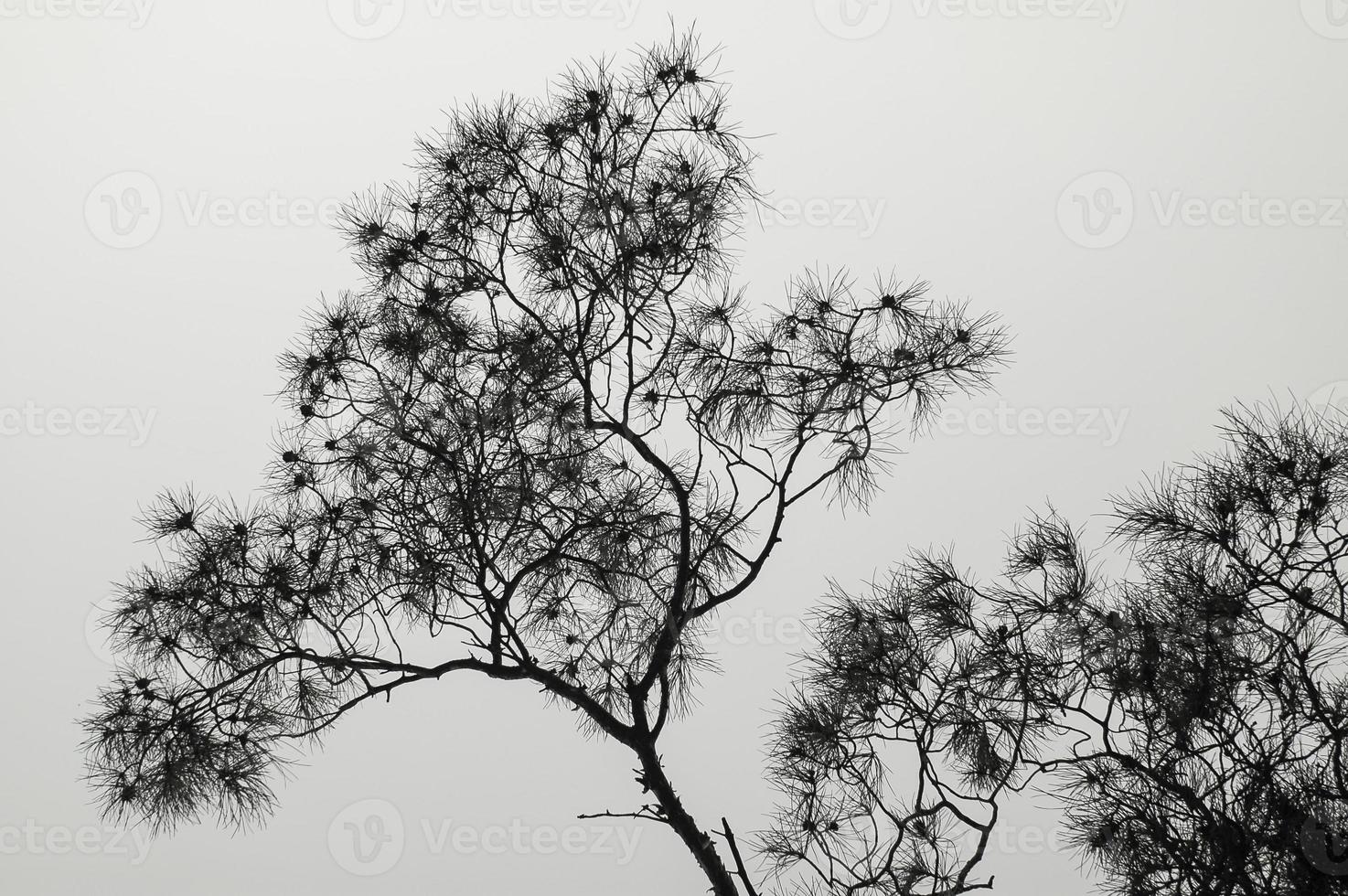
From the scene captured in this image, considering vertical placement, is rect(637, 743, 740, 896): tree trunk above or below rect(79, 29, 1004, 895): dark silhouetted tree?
below

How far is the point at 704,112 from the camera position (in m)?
2.70

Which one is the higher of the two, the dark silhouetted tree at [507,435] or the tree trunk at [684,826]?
the dark silhouetted tree at [507,435]

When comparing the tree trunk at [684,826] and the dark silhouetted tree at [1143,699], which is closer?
the dark silhouetted tree at [1143,699]

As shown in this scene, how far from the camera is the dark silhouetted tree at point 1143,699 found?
2.01 meters

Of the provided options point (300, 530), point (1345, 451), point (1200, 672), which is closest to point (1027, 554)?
point (1200, 672)

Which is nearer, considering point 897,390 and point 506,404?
point 506,404

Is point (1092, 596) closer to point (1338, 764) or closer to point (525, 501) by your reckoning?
point (1338, 764)

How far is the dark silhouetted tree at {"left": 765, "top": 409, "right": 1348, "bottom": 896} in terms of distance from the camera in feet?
6.58

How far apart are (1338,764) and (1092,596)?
1.78ft

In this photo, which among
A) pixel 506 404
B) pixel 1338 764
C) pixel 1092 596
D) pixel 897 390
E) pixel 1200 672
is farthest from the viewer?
pixel 897 390

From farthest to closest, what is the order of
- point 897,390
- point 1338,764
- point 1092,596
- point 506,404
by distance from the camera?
point 897,390
point 506,404
point 1092,596
point 1338,764

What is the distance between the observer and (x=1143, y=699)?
7.20 feet

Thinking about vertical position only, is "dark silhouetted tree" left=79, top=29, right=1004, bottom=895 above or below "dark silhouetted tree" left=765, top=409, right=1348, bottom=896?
above

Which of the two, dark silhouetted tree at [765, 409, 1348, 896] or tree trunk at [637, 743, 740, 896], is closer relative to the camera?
Result: dark silhouetted tree at [765, 409, 1348, 896]
